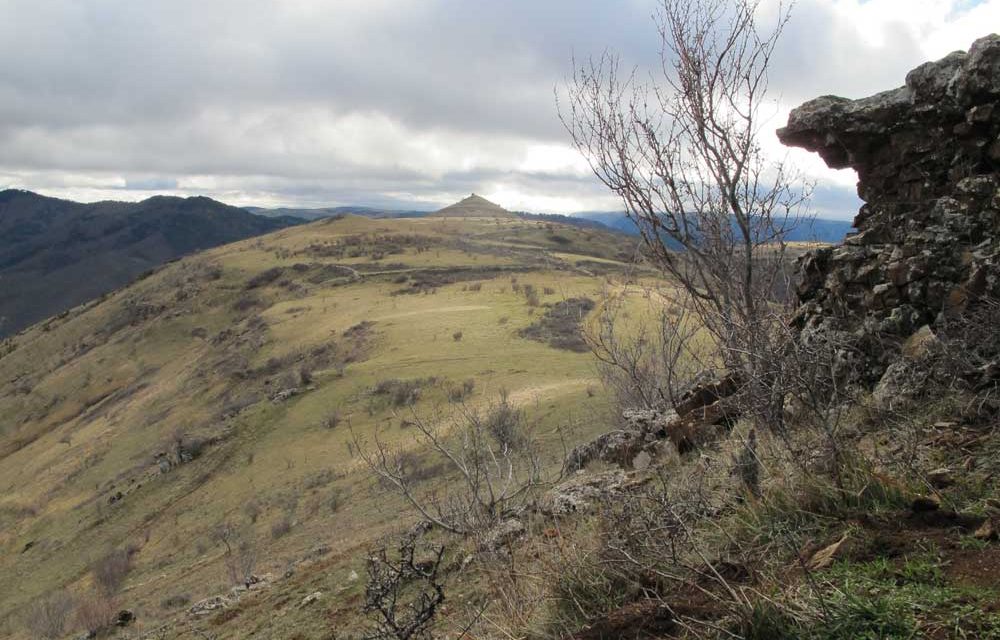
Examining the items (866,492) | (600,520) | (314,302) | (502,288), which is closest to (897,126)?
(866,492)

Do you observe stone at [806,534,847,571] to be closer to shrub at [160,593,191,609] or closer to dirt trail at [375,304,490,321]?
shrub at [160,593,191,609]

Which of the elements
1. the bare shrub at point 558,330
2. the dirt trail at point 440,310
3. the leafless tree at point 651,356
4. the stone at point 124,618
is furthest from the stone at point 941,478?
the dirt trail at point 440,310

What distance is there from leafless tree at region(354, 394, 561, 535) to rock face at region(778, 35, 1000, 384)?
10.3ft

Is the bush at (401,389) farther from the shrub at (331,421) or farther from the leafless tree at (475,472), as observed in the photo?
the leafless tree at (475,472)

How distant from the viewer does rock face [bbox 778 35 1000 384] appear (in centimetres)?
507

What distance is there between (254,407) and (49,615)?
1225 centimetres

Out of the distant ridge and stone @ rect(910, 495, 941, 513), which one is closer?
stone @ rect(910, 495, 941, 513)

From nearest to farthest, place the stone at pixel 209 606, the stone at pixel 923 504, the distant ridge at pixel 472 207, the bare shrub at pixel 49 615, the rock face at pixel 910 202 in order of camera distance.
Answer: the stone at pixel 923 504 → the rock face at pixel 910 202 → the stone at pixel 209 606 → the bare shrub at pixel 49 615 → the distant ridge at pixel 472 207

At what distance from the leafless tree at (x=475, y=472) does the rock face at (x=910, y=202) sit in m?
3.13

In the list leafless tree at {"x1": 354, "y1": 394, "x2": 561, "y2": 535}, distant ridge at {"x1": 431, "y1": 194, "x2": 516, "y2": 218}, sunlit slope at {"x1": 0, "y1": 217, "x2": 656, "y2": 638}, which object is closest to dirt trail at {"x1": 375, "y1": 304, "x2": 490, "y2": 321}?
sunlit slope at {"x1": 0, "y1": 217, "x2": 656, "y2": 638}

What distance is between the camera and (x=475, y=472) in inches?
241

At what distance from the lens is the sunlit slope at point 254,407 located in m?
14.9

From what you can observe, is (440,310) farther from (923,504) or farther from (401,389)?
(923,504)

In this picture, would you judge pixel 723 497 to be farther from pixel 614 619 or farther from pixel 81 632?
pixel 81 632
